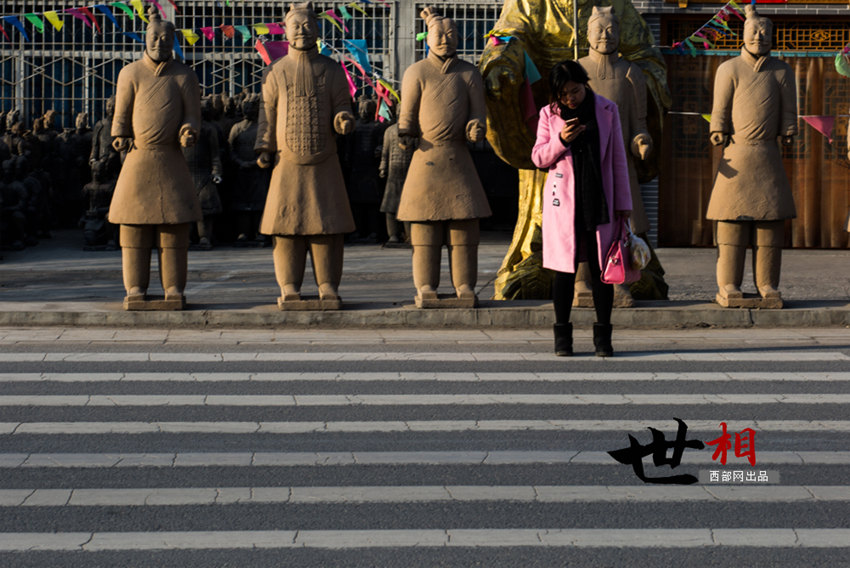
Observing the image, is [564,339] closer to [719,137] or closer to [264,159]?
[719,137]

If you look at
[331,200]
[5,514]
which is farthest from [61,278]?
[5,514]

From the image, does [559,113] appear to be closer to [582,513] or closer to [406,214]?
[406,214]

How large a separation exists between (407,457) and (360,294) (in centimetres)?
632

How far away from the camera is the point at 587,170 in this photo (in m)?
7.93

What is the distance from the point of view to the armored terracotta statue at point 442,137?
9266 mm

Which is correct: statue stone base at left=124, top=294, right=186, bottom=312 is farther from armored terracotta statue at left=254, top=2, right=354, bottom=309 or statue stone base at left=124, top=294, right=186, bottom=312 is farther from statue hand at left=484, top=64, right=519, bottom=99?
statue hand at left=484, top=64, right=519, bottom=99

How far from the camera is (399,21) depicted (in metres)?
19.2

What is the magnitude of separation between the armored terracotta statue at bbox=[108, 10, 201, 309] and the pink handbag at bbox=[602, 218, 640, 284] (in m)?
3.06

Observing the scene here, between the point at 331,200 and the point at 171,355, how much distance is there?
5.92 ft

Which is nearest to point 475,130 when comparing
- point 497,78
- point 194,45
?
point 497,78

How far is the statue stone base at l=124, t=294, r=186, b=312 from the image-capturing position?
9625 millimetres

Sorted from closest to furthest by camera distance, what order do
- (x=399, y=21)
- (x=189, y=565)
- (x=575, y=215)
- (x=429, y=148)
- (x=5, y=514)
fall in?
(x=189, y=565) → (x=5, y=514) → (x=575, y=215) → (x=429, y=148) → (x=399, y=21)

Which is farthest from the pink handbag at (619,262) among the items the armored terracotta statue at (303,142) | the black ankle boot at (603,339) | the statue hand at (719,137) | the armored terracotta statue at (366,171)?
the armored terracotta statue at (366,171)

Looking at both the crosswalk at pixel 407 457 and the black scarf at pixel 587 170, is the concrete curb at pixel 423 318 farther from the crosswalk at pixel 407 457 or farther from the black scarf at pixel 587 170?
the black scarf at pixel 587 170
